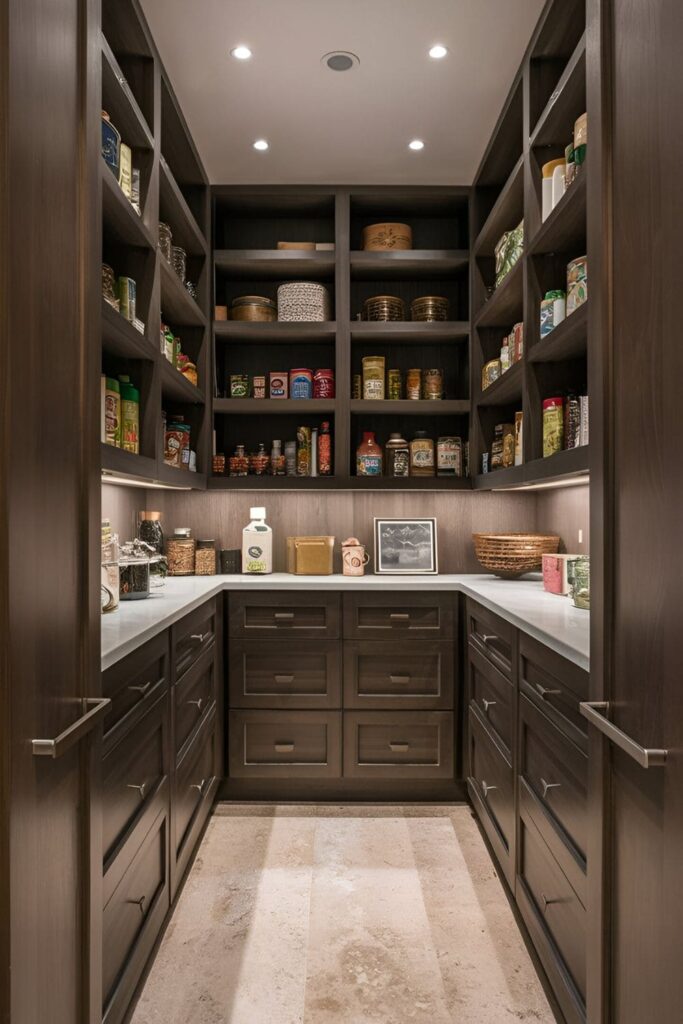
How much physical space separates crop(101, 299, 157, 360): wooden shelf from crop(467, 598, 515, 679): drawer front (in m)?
1.45

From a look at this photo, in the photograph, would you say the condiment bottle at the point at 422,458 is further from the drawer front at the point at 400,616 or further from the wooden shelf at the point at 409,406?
the drawer front at the point at 400,616

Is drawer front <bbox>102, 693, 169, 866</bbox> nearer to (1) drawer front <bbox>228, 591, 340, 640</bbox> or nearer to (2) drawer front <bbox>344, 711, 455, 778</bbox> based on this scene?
(1) drawer front <bbox>228, 591, 340, 640</bbox>

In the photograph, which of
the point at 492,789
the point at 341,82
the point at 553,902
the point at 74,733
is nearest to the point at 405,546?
the point at 492,789

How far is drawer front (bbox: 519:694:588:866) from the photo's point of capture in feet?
4.61

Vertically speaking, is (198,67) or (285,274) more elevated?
(198,67)

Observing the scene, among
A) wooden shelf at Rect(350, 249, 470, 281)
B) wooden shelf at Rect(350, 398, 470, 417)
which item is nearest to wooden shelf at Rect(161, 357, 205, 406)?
wooden shelf at Rect(350, 398, 470, 417)

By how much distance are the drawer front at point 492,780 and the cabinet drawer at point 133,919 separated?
1.03 metres

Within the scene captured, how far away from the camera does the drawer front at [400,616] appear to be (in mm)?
2795

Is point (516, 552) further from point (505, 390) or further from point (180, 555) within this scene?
point (180, 555)

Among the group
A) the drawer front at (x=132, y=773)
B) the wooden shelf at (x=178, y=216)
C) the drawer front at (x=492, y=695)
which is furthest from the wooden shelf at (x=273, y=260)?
the drawer front at (x=132, y=773)

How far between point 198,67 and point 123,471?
58.7 inches

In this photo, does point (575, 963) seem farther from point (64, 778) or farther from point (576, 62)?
point (576, 62)

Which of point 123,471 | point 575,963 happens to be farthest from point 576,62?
point 575,963

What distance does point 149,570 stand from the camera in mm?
2336
